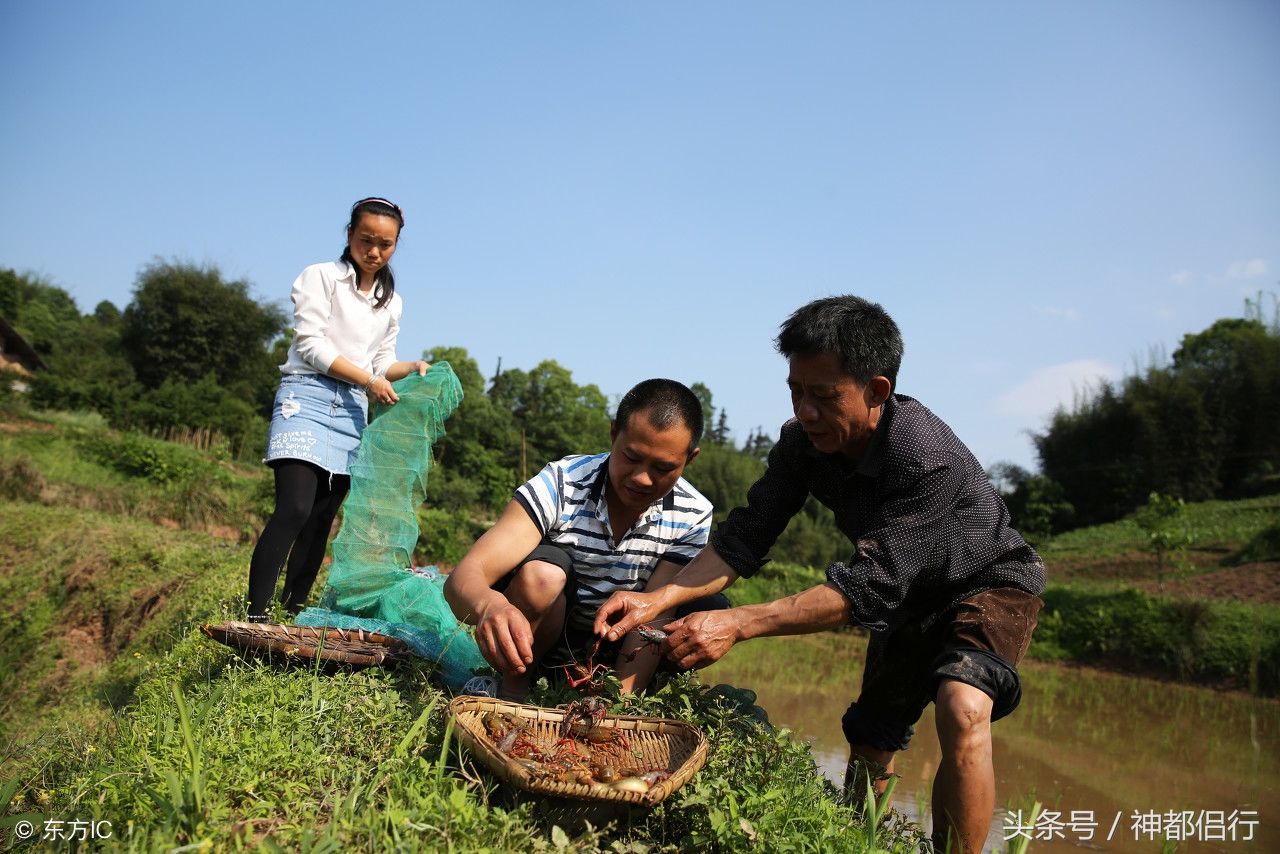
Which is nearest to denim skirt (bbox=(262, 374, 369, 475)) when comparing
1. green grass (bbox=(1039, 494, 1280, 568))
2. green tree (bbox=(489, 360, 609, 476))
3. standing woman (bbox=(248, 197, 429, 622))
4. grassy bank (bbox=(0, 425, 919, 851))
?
Result: standing woman (bbox=(248, 197, 429, 622))

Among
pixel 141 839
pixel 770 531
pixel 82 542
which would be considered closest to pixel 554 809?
pixel 141 839

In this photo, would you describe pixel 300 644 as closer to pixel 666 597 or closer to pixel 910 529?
pixel 666 597

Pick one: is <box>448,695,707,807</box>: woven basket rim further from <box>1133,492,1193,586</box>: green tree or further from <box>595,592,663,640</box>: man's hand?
<box>1133,492,1193,586</box>: green tree

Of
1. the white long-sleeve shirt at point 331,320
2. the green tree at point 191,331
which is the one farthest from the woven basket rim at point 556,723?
the green tree at point 191,331

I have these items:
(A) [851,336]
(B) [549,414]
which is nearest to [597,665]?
(A) [851,336]

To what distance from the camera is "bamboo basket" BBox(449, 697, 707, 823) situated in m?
1.95

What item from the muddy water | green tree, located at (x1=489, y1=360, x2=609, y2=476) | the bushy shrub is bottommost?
the muddy water

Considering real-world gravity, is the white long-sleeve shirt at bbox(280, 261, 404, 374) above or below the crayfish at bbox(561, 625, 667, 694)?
above

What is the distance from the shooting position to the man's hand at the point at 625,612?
2.72 metres

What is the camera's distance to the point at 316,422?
161 inches

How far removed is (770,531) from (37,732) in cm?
349

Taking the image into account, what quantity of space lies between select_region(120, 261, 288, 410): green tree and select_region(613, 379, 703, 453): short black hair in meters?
31.4

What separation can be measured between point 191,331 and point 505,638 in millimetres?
33955

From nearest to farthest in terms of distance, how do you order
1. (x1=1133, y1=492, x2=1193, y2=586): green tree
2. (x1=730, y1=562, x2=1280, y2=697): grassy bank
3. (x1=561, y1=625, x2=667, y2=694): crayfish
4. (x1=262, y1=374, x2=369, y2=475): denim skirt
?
(x1=561, y1=625, x2=667, y2=694): crayfish
(x1=262, y1=374, x2=369, y2=475): denim skirt
(x1=730, y1=562, x2=1280, y2=697): grassy bank
(x1=1133, y1=492, x2=1193, y2=586): green tree
